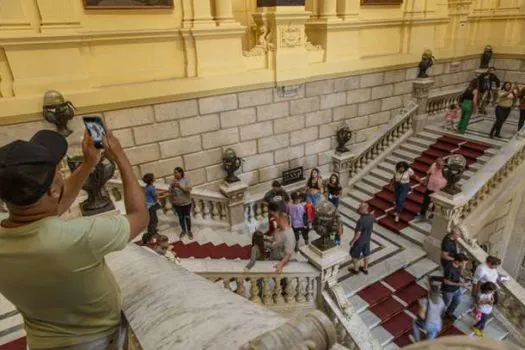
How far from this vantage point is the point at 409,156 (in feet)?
35.4

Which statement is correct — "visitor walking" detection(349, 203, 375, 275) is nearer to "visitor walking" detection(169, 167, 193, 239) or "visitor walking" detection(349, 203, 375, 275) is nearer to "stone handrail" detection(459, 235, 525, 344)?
"stone handrail" detection(459, 235, 525, 344)

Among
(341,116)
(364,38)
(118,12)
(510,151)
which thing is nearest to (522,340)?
(510,151)

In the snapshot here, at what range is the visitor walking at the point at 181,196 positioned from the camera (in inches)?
284

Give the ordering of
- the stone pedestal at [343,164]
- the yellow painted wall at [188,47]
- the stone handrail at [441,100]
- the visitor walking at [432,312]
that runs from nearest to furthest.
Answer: the visitor walking at [432,312]
the yellow painted wall at [188,47]
the stone pedestal at [343,164]
the stone handrail at [441,100]

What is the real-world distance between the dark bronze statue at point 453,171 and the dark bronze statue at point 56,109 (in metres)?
6.98

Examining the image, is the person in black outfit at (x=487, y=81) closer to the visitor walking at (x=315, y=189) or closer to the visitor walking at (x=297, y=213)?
the visitor walking at (x=315, y=189)

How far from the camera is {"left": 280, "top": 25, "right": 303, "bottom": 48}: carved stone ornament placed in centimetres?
880

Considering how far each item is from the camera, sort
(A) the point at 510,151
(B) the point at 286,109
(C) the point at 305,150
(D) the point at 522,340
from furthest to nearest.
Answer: (C) the point at 305,150 < (B) the point at 286,109 < (A) the point at 510,151 < (D) the point at 522,340

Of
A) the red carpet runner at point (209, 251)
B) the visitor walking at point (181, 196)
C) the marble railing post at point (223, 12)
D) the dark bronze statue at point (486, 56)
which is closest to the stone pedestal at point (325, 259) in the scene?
the red carpet runner at point (209, 251)

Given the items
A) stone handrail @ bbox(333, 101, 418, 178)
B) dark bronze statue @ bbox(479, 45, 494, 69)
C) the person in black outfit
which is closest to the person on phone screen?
stone handrail @ bbox(333, 101, 418, 178)

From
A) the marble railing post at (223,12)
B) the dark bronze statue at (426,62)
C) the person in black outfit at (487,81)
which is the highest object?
the marble railing post at (223,12)

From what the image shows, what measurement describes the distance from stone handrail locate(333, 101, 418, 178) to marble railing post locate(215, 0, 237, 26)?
460 centimetres

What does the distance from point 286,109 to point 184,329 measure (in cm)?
824

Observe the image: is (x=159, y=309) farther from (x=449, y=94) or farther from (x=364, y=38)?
(x=449, y=94)
